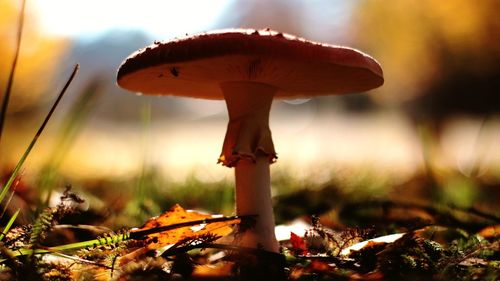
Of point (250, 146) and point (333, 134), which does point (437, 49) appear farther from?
point (250, 146)

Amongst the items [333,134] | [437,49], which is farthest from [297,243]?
[437,49]

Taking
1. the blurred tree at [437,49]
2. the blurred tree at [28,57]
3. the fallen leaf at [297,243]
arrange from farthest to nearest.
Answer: the blurred tree at [437,49] < the blurred tree at [28,57] < the fallen leaf at [297,243]

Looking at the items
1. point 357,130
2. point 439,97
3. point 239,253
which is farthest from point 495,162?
point 439,97

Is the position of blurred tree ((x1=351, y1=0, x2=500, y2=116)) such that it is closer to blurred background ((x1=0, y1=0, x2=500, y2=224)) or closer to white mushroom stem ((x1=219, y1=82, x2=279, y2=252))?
blurred background ((x1=0, y1=0, x2=500, y2=224))

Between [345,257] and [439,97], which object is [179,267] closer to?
[345,257]

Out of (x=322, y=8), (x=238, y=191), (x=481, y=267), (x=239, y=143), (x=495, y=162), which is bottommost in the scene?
(x=481, y=267)

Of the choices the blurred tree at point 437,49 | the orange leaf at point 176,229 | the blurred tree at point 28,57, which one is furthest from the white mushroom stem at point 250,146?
the blurred tree at point 437,49

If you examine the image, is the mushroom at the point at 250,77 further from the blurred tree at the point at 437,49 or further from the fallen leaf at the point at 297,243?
the blurred tree at the point at 437,49
